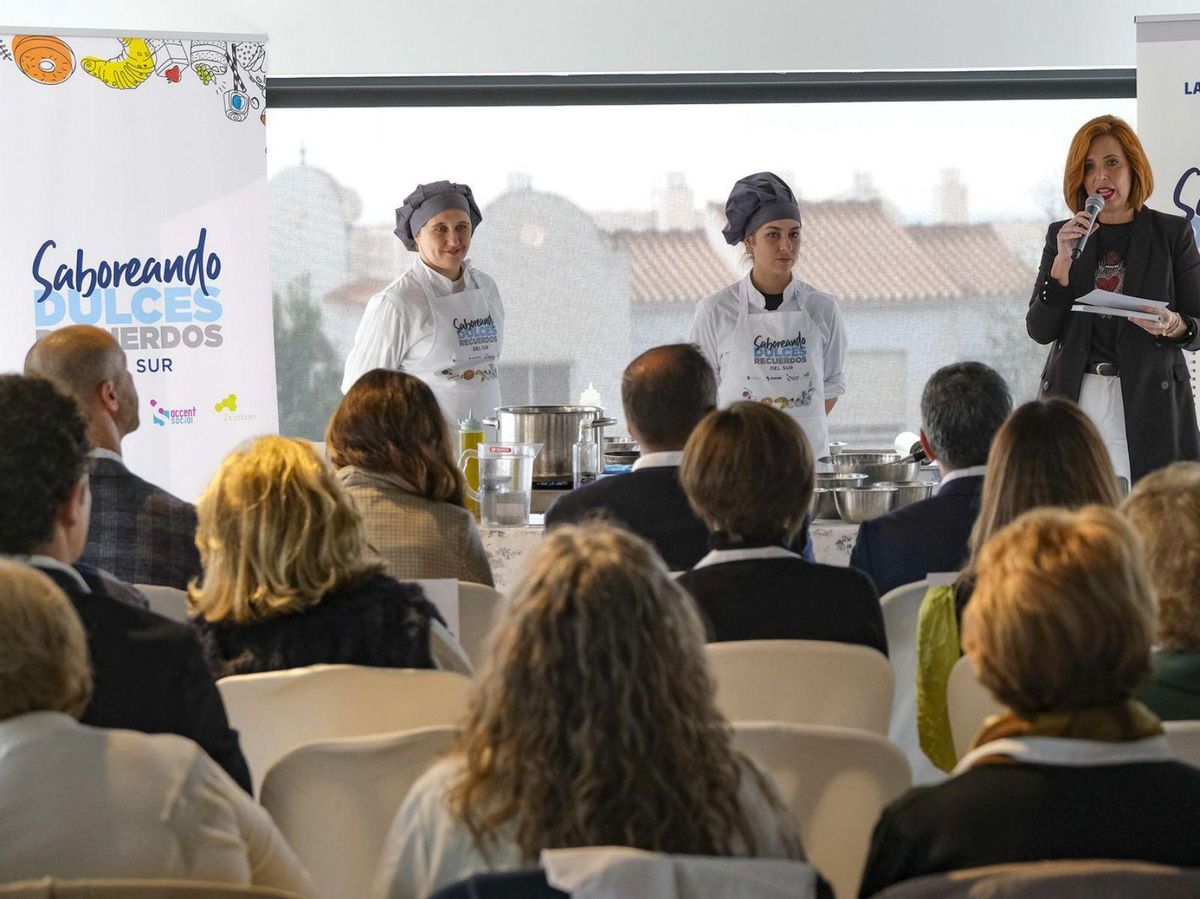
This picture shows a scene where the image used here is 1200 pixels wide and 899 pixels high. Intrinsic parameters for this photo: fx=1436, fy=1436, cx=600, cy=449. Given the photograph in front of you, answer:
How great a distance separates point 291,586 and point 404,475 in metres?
0.74

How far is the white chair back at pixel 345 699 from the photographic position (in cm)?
191

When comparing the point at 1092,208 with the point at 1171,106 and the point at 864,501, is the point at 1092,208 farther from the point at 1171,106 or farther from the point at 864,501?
the point at 864,501

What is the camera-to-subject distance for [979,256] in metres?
6.29

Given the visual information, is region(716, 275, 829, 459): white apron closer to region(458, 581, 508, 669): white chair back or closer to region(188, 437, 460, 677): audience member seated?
region(458, 581, 508, 669): white chair back

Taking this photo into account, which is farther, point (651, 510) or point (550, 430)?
point (550, 430)

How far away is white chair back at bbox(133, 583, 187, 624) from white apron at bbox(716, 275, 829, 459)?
266 cm

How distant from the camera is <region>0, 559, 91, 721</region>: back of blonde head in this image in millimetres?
1343

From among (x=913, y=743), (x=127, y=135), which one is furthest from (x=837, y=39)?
(x=913, y=743)

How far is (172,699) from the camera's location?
169 centimetres

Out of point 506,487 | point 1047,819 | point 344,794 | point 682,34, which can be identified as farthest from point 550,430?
point 682,34

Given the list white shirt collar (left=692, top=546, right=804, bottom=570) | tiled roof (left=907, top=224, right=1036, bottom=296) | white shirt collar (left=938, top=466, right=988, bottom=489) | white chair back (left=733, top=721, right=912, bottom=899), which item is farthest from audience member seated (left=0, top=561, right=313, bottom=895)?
tiled roof (left=907, top=224, right=1036, bottom=296)

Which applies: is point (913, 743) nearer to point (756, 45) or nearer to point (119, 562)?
point (119, 562)

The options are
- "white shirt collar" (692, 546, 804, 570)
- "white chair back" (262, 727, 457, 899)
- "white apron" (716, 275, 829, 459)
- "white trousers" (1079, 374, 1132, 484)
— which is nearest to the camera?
"white chair back" (262, 727, 457, 899)

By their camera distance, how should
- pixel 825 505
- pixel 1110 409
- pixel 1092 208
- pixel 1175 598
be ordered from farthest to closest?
1. pixel 1110 409
2. pixel 1092 208
3. pixel 825 505
4. pixel 1175 598
